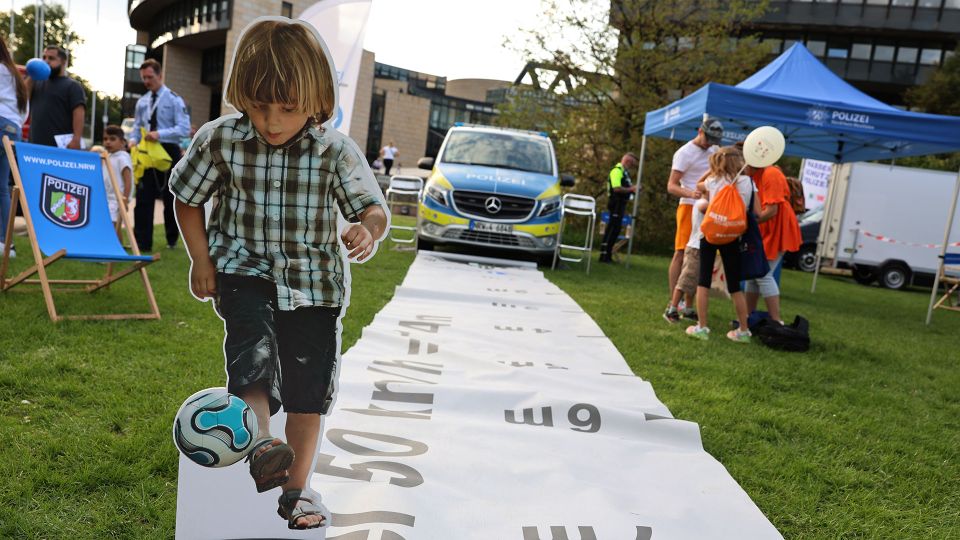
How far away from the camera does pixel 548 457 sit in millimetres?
2947

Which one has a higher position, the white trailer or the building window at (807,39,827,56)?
the building window at (807,39,827,56)

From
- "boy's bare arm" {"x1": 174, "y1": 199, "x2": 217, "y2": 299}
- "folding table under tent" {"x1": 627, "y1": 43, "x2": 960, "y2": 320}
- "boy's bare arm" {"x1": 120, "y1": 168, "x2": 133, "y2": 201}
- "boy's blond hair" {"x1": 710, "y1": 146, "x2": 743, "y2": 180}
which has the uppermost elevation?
"folding table under tent" {"x1": 627, "y1": 43, "x2": 960, "y2": 320}

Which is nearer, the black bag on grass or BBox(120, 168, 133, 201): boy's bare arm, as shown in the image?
the black bag on grass

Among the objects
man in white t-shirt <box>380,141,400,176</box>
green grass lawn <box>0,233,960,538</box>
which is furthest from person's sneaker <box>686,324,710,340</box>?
man in white t-shirt <box>380,141,400,176</box>

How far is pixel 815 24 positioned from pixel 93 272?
3987 cm

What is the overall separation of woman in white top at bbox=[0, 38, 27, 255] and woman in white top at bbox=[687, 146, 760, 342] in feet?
18.9

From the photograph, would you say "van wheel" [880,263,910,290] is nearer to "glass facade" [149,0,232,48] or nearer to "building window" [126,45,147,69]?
"glass facade" [149,0,232,48]

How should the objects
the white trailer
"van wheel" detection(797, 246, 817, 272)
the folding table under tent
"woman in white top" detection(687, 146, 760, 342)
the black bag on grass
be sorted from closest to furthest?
"woman in white top" detection(687, 146, 760, 342)
the black bag on grass
the folding table under tent
the white trailer
"van wheel" detection(797, 246, 817, 272)

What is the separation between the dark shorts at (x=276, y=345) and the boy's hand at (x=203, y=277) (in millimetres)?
16

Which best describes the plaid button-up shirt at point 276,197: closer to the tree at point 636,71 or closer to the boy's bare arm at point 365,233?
the boy's bare arm at point 365,233

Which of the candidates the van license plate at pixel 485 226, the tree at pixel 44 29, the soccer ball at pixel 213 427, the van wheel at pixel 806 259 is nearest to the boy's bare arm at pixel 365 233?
the soccer ball at pixel 213 427

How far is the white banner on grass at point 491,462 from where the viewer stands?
2.26 meters

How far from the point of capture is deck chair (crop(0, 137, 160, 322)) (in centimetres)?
432

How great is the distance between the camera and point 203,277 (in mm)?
1663
